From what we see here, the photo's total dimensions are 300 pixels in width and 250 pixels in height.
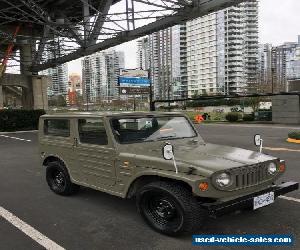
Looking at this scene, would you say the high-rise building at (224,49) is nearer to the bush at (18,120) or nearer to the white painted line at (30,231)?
the bush at (18,120)

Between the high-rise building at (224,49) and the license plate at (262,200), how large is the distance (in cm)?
10260

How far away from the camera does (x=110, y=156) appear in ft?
18.3

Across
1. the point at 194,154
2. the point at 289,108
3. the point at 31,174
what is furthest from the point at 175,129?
the point at 289,108

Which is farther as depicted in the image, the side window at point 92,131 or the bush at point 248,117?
the bush at point 248,117

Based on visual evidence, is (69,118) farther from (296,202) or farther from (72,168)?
(296,202)

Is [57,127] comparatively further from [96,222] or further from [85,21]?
[85,21]

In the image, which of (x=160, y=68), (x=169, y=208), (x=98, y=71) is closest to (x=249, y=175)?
(x=169, y=208)

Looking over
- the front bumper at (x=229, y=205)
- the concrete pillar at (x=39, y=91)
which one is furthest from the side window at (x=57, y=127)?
the concrete pillar at (x=39, y=91)

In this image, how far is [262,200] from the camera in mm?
4762

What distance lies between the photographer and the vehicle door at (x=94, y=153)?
5617 millimetres

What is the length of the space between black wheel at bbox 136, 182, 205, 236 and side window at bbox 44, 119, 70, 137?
92.2 inches

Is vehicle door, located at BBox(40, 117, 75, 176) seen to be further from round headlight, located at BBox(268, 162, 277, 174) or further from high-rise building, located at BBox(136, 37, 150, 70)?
high-rise building, located at BBox(136, 37, 150, 70)

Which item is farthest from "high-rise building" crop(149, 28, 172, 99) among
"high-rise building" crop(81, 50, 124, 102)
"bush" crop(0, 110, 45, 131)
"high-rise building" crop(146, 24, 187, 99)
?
"bush" crop(0, 110, 45, 131)

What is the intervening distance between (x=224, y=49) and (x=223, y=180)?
11123 centimetres
